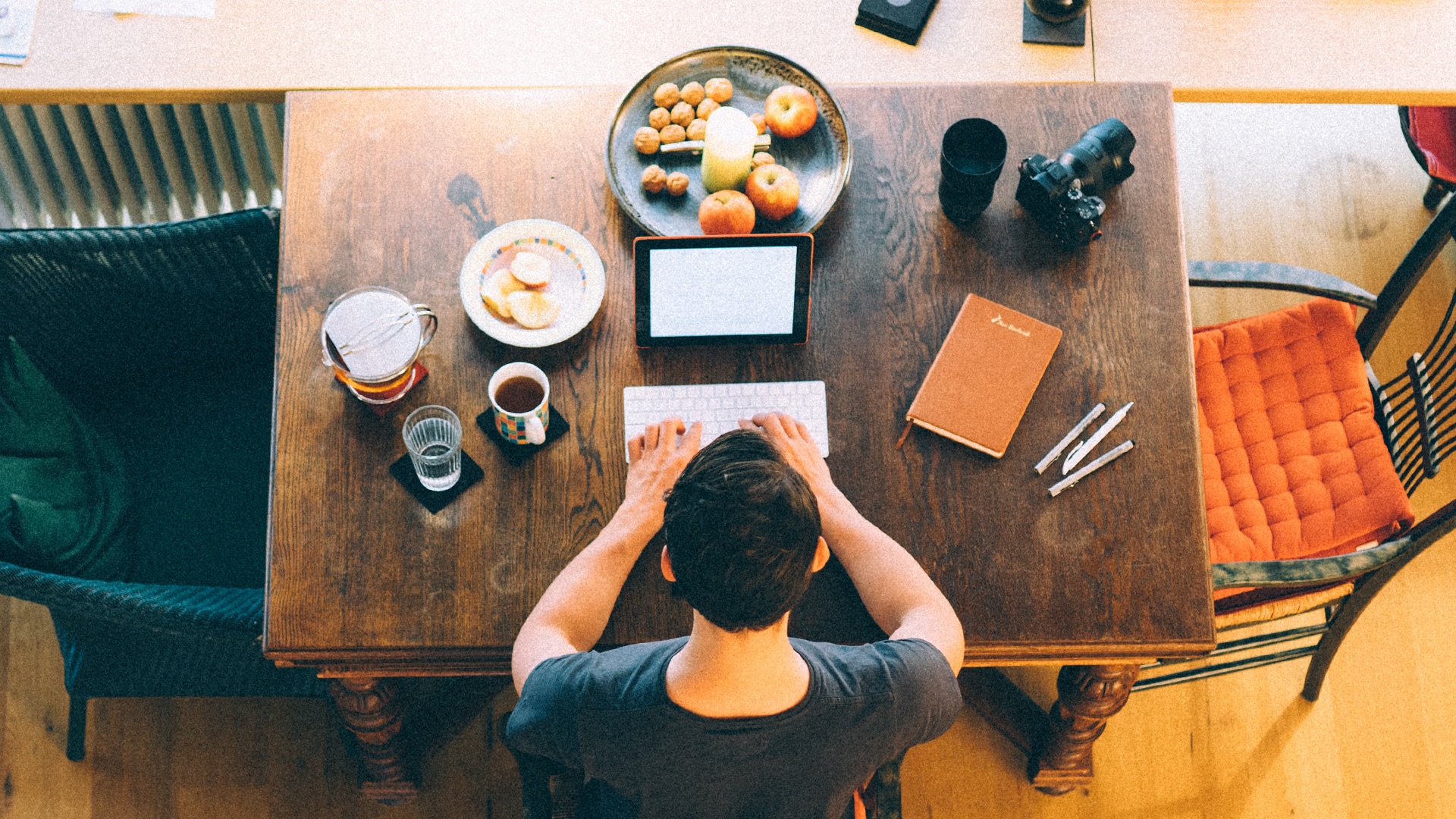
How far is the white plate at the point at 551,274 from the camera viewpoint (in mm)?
1565

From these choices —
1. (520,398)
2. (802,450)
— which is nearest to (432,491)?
(520,398)

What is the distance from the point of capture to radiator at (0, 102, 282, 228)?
7.43 feet

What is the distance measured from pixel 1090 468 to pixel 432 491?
92 centimetres

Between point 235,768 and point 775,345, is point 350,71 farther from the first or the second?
point 235,768

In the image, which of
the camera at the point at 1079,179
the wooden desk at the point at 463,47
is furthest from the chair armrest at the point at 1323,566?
the wooden desk at the point at 463,47

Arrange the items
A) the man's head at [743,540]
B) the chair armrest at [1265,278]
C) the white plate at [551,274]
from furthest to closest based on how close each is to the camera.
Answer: the chair armrest at [1265,278]
the white plate at [551,274]
the man's head at [743,540]

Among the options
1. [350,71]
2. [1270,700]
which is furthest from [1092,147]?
[1270,700]

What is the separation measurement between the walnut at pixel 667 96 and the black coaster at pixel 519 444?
530mm

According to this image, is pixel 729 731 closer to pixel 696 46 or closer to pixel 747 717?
pixel 747 717

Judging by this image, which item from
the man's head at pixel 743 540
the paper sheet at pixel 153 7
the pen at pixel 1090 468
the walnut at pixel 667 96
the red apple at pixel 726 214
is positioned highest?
the paper sheet at pixel 153 7

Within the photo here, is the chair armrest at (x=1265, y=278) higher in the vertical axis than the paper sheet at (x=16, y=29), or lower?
lower

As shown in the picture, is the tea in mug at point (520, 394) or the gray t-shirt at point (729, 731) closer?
the gray t-shirt at point (729, 731)

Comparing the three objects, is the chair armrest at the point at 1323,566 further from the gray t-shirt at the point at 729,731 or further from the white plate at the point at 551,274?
the white plate at the point at 551,274

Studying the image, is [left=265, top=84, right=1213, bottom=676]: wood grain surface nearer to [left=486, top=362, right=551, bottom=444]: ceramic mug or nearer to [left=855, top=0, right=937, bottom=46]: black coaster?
[left=486, top=362, right=551, bottom=444]: ceramic mug
